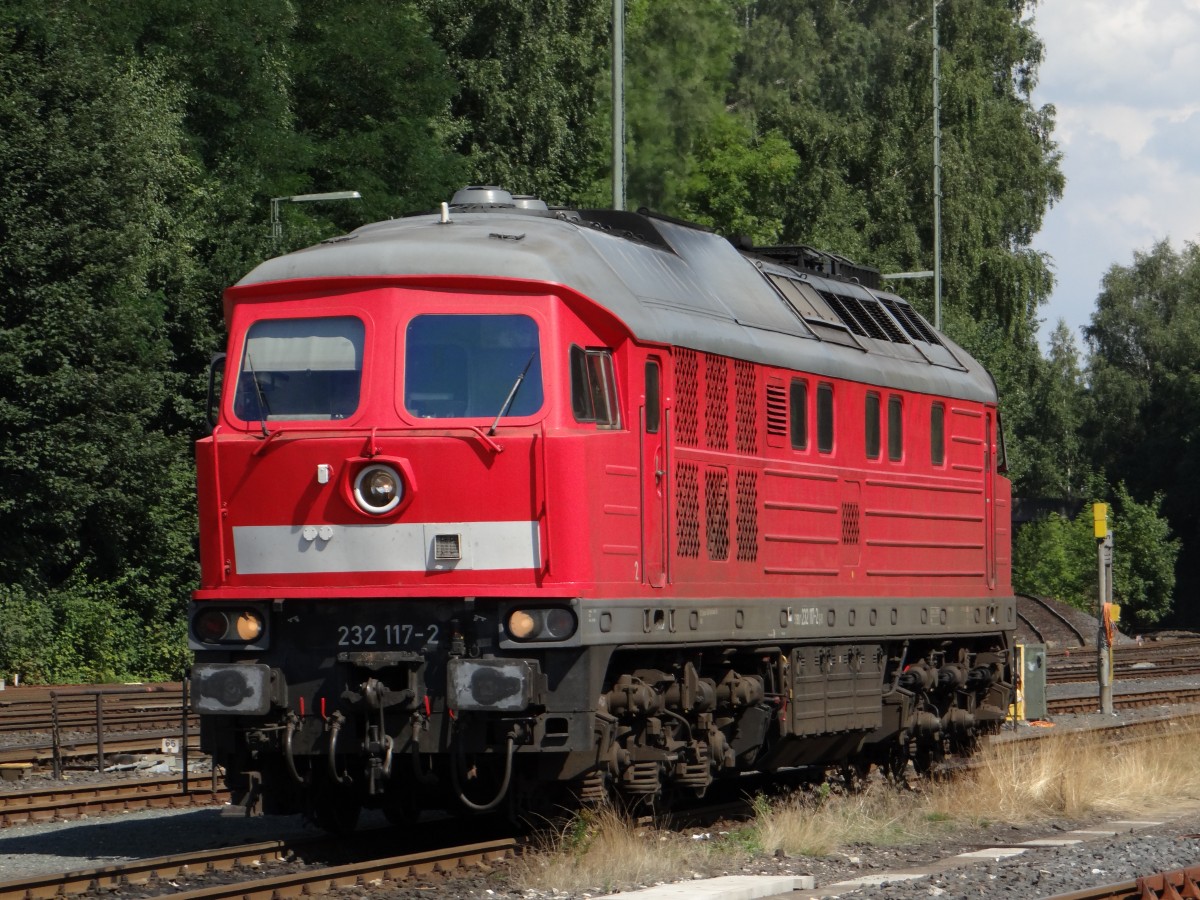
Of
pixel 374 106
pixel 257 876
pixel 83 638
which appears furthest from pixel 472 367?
pixel 374 106

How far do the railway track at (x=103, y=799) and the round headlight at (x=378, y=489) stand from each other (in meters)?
4.79

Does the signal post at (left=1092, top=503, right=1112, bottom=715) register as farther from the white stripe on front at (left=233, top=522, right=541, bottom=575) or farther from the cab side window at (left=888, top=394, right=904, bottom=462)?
the white stripe on front at (left=233, top=522, right=541, bottom=575)

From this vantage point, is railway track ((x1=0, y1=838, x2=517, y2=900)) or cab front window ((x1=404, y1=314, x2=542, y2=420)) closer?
railway track ((x1=0, y1=838, x2=517, y2=900))

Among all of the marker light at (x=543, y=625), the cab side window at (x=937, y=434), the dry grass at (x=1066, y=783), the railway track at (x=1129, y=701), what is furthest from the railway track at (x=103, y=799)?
the railway track at (x=1129, y=701)

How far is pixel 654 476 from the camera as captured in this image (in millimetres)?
12227

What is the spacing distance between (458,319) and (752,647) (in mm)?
3603

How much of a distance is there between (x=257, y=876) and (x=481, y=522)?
2.41 meters

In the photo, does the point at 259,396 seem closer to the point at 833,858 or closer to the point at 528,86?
the point at 833,858

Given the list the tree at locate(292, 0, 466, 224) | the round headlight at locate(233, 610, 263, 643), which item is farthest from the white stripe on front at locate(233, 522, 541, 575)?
the tree at locate(292, 0, 466, 224)

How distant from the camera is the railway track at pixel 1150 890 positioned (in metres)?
10.2

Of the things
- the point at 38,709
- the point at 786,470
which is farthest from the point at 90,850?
the point at 38,709

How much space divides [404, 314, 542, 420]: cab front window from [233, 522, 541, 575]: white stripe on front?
67 cm

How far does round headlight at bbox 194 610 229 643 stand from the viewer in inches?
458

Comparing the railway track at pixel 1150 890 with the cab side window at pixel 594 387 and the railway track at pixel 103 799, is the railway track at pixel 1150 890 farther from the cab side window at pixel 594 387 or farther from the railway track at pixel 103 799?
the railway track at pixel 103 799
